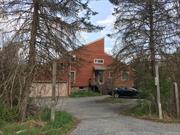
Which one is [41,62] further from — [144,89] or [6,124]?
[144,89]

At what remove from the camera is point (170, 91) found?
22734 millimetres

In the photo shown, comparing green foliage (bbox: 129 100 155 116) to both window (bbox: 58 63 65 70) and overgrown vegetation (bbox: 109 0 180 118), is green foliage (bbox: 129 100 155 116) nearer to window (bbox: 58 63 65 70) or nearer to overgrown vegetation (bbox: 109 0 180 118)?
overgrown vegetation (bbox: 109 0 180 118)

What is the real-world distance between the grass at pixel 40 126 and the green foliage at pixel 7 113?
544mm

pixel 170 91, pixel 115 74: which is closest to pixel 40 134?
pixel 170 91

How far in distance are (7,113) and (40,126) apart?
2112mm

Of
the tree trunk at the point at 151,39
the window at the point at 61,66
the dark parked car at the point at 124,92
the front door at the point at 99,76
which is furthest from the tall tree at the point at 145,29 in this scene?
the front door at the point at 99,76

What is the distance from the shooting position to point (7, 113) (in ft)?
57.1

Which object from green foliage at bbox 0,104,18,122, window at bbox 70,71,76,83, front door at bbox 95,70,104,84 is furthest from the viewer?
front door at bbox 95,70,104,84

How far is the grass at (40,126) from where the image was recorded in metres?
14.8

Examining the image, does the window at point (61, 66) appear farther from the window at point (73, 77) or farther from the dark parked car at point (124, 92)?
the window at point (73, 77)

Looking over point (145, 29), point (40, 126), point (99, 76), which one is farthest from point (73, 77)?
point (40, 126)

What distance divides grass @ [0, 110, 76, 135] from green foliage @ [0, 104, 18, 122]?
0.54m

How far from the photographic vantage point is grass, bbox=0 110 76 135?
48.5ft

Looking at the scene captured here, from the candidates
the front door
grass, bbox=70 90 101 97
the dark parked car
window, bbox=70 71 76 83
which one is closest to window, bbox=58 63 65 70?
grass, bbox=70 90 101 97
